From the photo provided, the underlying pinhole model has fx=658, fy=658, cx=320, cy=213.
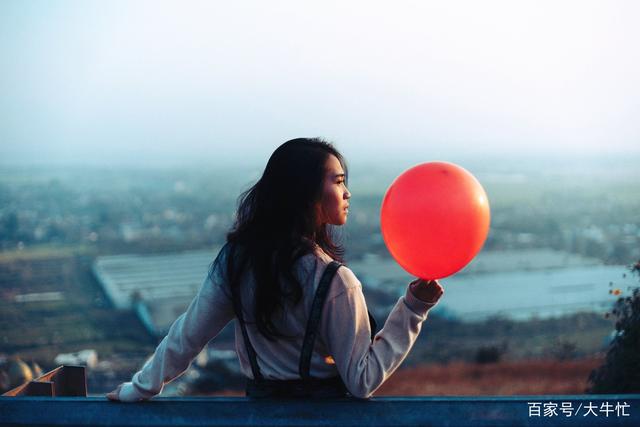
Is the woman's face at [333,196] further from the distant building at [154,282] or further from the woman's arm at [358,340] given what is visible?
Result: the distant building at [154,282]

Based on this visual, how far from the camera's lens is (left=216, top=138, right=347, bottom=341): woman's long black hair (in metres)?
1.48

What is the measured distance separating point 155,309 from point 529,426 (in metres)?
11.0

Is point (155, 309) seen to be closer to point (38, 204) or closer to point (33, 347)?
point (33, 347)

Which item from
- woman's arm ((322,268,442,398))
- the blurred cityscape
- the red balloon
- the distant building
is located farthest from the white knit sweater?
the distant building

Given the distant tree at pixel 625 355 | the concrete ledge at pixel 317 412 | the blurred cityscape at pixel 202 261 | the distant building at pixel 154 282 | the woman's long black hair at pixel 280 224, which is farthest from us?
the distant building at pixel 154 282

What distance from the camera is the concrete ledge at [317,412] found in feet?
4.47

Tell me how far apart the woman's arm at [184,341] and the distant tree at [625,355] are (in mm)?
1913

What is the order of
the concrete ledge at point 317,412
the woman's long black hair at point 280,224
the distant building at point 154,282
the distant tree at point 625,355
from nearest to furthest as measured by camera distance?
the concrete ledge at point 317,412 < the woman's long black hair at point 280,224 < the distant tree at point 625,355 < the distant building at point 154,282

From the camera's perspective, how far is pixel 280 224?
1541 millimetres

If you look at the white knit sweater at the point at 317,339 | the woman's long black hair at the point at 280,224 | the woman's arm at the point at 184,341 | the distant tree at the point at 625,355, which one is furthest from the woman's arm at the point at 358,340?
the distant tree at the point at 625,355

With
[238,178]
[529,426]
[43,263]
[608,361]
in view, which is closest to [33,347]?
[43,263]

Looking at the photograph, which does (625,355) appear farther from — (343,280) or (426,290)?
(343,280)

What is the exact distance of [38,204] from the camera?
47.3 ft

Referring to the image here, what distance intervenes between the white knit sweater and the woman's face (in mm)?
97
